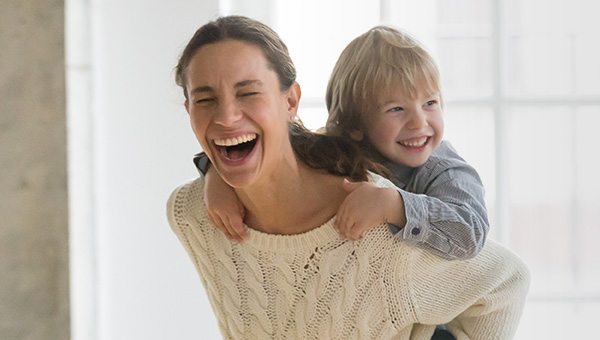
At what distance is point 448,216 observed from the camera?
5.68 ft

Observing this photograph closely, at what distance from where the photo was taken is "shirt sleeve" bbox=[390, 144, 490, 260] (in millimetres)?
1696

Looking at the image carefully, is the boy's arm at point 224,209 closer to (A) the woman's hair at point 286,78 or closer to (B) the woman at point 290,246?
(B) the woman at point 290,246

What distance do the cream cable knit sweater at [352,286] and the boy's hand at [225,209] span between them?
31 mm

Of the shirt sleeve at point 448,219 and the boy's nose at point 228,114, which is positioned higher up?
the boy's nose at point 228,114

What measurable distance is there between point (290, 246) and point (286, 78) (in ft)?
1.24

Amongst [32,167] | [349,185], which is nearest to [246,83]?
[349,185]

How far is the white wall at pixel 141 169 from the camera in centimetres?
287

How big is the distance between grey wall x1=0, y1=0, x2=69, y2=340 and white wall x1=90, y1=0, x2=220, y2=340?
0.44 m

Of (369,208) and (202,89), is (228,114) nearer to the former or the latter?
(202,89)

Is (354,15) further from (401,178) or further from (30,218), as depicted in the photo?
(30,218)

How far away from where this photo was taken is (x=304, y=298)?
1812mm

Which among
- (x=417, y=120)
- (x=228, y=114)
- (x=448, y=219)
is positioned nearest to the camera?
(x=228, y=114)

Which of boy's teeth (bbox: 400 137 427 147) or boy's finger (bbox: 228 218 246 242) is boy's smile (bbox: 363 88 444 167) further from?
boy's finger (bbox: 228 218 246 242)

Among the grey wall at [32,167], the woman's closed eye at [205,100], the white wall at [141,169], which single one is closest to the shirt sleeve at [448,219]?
the woman's closed eye at [205,100]
